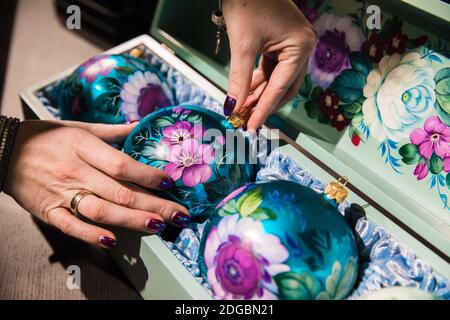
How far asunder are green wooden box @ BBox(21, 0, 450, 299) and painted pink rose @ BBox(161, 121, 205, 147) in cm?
21

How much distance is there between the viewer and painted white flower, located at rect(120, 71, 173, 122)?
1.06 metres

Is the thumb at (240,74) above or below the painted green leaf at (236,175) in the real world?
above

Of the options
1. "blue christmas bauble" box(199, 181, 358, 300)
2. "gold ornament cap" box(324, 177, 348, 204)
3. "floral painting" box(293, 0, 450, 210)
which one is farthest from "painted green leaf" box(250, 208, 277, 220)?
"floral painting" box(293, 0, 450, 210)

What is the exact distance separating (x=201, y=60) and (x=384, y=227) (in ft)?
2.33

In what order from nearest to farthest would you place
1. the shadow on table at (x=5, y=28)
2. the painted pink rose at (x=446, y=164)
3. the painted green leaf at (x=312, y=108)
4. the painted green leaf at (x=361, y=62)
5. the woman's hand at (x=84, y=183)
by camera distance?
1. the woman's hand at (x=84, y=183)
2. the painted pink rose at (x=446, y=164)
3. the painted green leaf at (x=361, y=62)
4. the painted green leaf at (x=312, y=108)
5. the shadow on table at (x=5, y=28)

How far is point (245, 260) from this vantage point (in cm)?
67

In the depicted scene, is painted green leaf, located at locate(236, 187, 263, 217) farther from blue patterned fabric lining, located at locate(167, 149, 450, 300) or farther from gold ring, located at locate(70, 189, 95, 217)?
gold ring, located at locate(70, 189, 95, 217)

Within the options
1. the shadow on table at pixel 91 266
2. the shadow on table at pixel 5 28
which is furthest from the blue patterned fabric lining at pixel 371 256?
the shadow on table at pixel 5 28

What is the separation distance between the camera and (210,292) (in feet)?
2.40

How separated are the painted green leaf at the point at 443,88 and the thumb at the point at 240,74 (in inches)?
15.7

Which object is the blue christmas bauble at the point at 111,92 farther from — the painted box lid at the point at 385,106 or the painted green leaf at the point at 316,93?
the painted green leaf at the point at 316,93

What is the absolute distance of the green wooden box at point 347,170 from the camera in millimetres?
782
